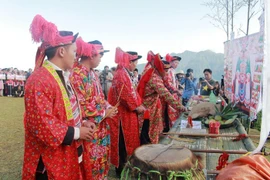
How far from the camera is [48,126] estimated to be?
78.0 inches

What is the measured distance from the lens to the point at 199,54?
4916cm

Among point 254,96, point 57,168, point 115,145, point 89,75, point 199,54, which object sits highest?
point 199,54

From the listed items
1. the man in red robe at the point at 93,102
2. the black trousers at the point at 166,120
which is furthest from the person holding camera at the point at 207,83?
the man in red robe at the point at 93,102

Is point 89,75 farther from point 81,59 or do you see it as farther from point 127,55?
point 127,55

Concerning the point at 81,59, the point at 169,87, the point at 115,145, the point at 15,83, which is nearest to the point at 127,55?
the point at 81,59

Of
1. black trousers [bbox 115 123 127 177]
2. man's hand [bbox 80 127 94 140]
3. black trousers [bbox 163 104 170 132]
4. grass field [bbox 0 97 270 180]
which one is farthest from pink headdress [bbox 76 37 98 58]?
black trousers [bbox 163 104 170 132]

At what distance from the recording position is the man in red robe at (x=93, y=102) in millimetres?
3102

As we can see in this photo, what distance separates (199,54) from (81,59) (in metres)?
48.0

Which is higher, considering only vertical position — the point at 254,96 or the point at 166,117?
the point at 254,96

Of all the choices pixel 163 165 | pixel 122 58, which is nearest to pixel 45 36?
pixel 163 165

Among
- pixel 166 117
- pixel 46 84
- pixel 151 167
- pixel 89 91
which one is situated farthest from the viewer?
pixel 166 117

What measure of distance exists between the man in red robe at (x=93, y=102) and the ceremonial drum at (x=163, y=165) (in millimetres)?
1407

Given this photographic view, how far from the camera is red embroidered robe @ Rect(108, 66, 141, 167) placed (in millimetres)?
4160

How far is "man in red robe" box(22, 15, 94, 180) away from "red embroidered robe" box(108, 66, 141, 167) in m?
1.80
